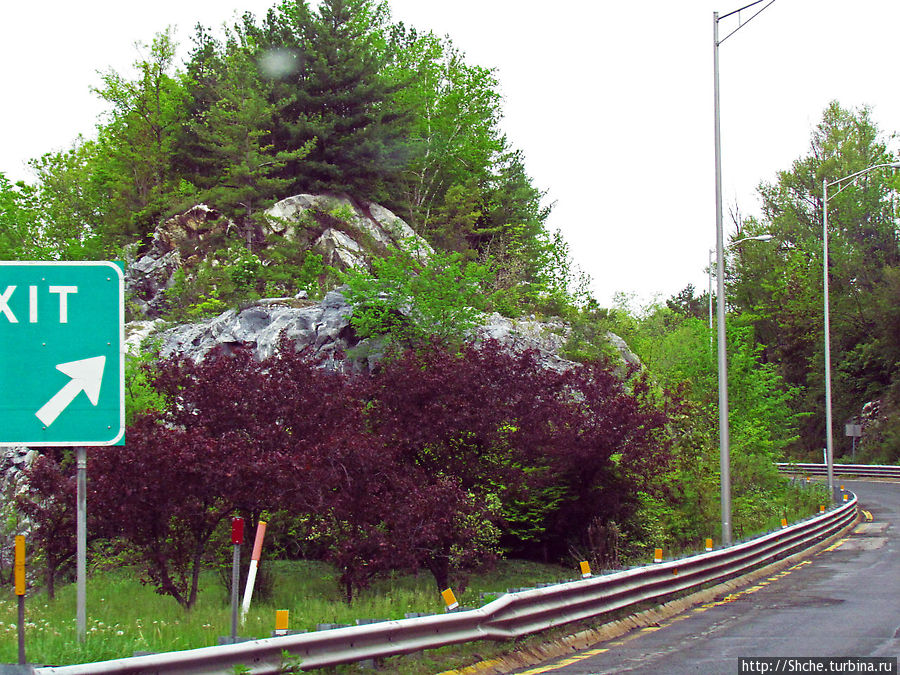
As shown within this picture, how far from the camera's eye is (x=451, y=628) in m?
8.69

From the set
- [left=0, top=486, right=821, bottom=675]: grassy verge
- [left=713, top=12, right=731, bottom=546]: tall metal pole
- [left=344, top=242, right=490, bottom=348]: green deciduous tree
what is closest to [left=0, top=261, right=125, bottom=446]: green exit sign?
[left=0, top=486, right=821, bottom=675]: grassy verge

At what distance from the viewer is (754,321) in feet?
247

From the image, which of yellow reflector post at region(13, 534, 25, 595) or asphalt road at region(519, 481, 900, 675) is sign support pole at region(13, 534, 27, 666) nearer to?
yellow reflector post at region(13, 534, 25, 595)

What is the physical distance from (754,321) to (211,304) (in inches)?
2122

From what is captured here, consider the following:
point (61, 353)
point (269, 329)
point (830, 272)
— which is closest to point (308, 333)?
point (269, 329)

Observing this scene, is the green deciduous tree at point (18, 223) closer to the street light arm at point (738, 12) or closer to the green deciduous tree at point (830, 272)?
the street light arm at point (738, 12)

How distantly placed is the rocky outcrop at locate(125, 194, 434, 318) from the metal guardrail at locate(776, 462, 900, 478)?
91.4ft

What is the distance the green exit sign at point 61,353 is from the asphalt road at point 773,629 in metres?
4.69

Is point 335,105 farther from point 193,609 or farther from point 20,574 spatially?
point 20,574

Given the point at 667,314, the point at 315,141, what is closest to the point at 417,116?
the point at 315,141

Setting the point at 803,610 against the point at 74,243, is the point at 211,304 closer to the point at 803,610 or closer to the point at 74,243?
the point at 74,243

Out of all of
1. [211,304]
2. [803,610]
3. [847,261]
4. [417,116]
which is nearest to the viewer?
[803,610]

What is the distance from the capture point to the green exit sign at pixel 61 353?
645 centimetres

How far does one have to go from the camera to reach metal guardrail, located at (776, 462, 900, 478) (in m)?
53.7
